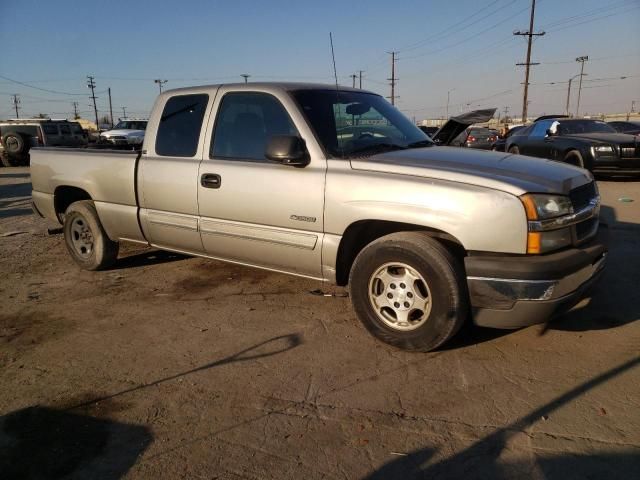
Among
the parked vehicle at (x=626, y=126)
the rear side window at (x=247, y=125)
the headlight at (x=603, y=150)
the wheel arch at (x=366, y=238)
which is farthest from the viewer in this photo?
the parked vehicle at (x=626, y=126)

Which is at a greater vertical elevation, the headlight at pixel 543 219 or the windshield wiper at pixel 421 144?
the windshield wiper at pixel 421 144

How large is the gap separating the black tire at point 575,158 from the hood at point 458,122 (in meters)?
6.34

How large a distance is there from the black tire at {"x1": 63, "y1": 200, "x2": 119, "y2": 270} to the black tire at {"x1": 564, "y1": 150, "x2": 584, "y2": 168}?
377 inches

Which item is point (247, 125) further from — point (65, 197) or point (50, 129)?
point (50, 129)

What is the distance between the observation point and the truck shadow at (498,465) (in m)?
2.17

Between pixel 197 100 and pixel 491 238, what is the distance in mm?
2861

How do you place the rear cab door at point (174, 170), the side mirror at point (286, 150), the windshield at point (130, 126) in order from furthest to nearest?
the windshield at point (130, 126)
the rear cab door at point (174, 170)
the side mirror at point (286, 150)

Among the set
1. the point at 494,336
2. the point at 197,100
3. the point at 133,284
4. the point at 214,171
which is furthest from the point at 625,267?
the point at 133,284

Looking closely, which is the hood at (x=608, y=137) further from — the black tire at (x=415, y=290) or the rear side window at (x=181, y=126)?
the rear side window at (x=181, y=126)

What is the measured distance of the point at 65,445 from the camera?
2.46 metres

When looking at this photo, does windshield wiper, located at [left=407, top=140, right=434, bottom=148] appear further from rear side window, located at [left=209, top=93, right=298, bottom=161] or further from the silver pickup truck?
rear side window, located at [left=209, top=93, right=298, bottom=161]

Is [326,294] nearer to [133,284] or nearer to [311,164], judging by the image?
[311,164]

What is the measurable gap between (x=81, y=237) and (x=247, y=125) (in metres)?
2.69

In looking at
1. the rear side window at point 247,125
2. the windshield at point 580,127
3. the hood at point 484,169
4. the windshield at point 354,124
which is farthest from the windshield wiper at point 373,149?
the windshield at point 580,127
